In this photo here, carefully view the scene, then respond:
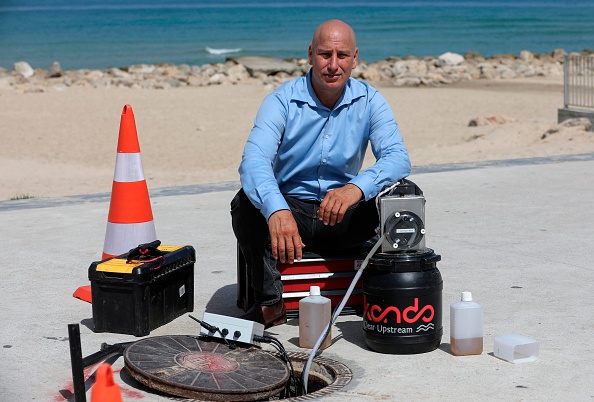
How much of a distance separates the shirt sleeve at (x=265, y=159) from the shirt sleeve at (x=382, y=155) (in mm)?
393

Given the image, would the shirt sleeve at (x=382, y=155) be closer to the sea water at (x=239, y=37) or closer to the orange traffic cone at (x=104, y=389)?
the orange traffic cone at (x=104, y=389)

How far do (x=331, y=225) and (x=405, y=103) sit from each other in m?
16.4

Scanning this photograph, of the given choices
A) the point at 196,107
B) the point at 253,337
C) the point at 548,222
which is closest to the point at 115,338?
the point at 253,337

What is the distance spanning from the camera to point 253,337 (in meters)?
4.33

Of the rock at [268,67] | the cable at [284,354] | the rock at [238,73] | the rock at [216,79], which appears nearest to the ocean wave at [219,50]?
the rock at [268,67]

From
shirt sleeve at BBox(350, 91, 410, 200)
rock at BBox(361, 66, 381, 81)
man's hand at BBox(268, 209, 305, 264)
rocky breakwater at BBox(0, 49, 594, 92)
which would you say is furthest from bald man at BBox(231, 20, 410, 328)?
rock at BBox(361, 66, 381, 81)

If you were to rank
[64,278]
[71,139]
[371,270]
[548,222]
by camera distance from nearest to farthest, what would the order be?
1. [371,270]
2. [64,278]
3. [548,222]
4. [71,139]

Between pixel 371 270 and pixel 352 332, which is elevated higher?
pixel 371 270

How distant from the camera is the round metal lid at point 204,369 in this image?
3793 mm

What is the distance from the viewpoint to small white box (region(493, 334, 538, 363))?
164 inches

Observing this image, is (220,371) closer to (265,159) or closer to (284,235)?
(284,235)

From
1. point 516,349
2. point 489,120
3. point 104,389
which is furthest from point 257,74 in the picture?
point 104,389

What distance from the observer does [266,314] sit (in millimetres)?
4707

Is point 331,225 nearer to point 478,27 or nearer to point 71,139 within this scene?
point 71,139
